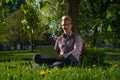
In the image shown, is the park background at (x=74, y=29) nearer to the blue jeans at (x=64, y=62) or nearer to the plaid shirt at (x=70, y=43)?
the blue jeans at (x=64, y=62)

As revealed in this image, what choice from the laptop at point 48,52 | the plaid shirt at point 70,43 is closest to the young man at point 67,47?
the plaid shirt at point 70,43

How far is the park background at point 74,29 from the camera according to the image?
5.07 meters

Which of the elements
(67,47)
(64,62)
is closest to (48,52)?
(64,62)

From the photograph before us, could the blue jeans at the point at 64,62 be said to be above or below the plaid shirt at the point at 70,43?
below

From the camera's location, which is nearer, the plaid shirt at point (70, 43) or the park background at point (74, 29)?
the park background at point (74, 29)

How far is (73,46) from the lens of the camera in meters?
8.72

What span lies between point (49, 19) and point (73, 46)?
98.8 inches

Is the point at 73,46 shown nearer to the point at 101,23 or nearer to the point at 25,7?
the point at 25,7

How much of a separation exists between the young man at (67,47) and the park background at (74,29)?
30cm

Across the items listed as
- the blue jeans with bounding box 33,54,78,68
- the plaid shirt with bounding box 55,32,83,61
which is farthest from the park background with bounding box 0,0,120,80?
the plaid shirt with bounding box 55,32,83,61

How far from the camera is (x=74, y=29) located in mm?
17297

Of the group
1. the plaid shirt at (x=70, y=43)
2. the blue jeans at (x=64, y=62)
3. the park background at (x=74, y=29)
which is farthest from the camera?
the plaid shirt at (x=70, y=43)

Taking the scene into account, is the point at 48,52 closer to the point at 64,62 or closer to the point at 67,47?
the point at 64,62

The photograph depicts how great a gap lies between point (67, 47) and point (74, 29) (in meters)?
8.67
